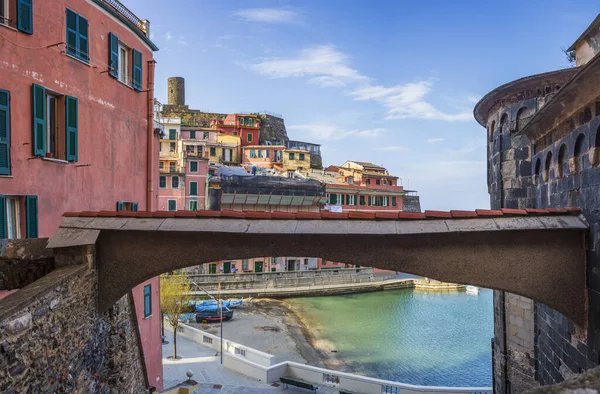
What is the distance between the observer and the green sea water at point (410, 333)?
2688 centimetres

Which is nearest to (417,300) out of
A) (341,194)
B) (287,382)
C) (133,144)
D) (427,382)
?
(341,194)

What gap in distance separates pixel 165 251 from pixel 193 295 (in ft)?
114

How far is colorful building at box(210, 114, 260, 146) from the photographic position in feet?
212

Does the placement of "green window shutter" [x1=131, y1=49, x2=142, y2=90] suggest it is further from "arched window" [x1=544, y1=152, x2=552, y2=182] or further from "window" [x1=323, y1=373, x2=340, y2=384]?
"window" [x1=323, y1=373, x2=340, y2=384]

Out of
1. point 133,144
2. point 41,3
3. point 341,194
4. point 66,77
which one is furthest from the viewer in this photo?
point 341,194

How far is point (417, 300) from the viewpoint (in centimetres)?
4569

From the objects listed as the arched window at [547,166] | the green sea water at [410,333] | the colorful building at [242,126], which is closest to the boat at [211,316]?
the green sea water at [410,333]

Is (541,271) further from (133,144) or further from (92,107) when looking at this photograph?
(133,144)

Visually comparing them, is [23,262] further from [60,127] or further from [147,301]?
[147,301]

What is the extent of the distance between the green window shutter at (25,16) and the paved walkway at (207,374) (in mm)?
14452

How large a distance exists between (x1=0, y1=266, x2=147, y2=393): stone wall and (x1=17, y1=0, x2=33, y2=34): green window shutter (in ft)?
18.7

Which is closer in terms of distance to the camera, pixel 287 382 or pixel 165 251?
pixel 165 251

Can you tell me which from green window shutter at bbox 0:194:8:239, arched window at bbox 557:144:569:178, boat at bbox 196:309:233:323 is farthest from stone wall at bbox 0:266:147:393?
boat at bbox 196:309:233:323

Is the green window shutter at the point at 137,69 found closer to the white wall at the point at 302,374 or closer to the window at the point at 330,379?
the white wall at the point at 302,374
